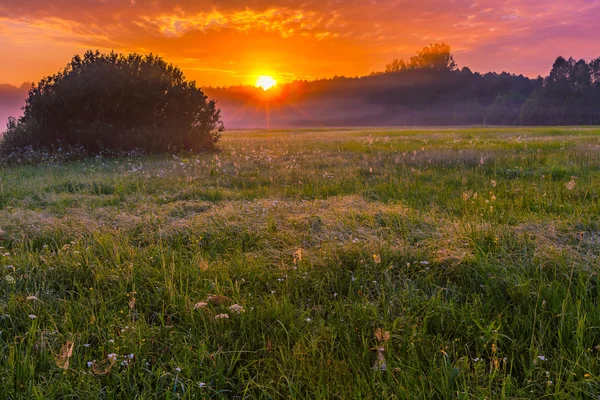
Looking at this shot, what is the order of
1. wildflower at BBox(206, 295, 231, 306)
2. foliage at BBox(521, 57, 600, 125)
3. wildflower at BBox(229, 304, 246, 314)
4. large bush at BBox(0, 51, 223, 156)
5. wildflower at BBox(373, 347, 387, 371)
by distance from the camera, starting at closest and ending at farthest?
wildflower at BBox(373, 347, 387, 371) → wildflower at BBox(229, 304, 246, 314) → wildflower at BBox(206, 295, 231, 306) → large bush at BBox(0, 51, 223, 156) → foliage at BBox(521, 57, 600, 125)

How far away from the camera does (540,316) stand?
2.71 meters

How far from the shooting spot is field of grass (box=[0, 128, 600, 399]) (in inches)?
87.7

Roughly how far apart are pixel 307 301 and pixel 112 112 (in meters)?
16.8

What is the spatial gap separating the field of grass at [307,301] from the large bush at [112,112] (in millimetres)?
10983

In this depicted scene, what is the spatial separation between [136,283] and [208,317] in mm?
1042

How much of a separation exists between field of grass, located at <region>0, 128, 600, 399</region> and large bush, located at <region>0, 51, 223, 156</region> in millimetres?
10983

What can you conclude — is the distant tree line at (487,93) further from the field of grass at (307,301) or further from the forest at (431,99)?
the field of grass at (307,301)

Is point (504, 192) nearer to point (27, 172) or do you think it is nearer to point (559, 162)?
point (559, 162)

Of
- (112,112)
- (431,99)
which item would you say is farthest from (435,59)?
(112,112)

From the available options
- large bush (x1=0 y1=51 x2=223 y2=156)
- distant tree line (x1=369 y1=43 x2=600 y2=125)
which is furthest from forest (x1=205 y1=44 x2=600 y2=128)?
A: large bush (x1=0 y1=51 x2=223 y2=156)

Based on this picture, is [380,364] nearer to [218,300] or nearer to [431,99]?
[218,300]

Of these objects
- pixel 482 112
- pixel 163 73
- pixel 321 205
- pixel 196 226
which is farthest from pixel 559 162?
pixel 482 112

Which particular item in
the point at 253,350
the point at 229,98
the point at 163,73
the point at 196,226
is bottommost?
the point at 253,350

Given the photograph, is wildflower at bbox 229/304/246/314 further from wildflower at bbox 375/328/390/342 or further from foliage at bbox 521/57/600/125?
foliage at bbox 521/57/600/125
